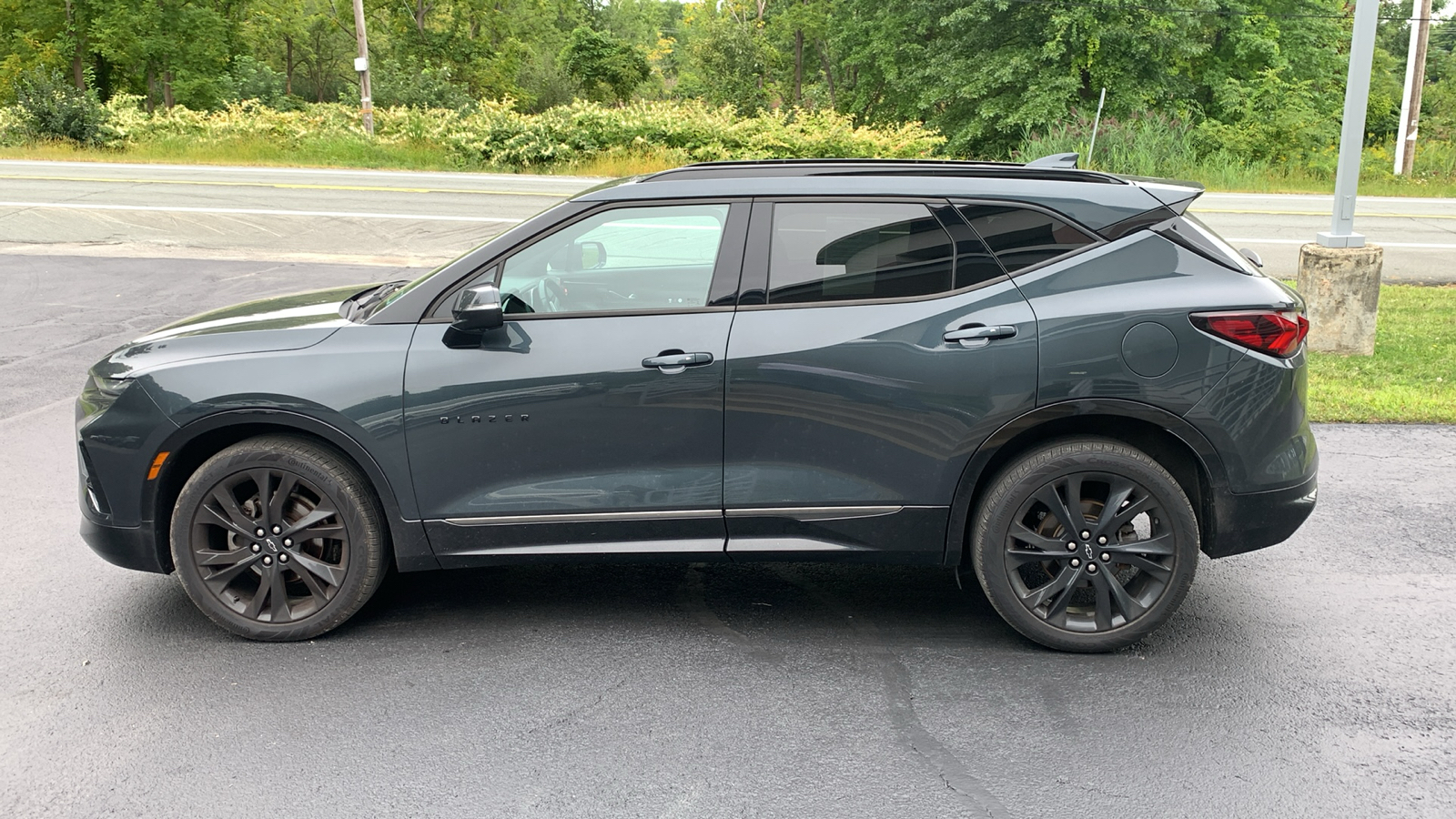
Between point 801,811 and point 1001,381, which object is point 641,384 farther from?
point 801,811

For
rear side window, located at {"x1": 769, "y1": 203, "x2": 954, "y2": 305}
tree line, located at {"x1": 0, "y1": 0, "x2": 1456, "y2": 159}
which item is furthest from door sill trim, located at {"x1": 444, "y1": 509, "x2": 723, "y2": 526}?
tree line, located at {"x1": 0, "y1": 0, "x2": 1456, "y2": 159}

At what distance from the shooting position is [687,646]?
14.0 feet

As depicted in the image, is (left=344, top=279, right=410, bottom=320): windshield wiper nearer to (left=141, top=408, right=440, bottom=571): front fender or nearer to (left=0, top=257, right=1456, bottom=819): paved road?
(left=141, top=408, right=440, bottom=571): front fender

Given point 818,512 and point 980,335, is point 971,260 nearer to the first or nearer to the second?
point 980,335

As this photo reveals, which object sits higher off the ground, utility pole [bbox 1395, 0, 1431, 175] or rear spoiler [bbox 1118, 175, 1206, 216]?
utility pole [bbox 1395, 0, 1431, 175]

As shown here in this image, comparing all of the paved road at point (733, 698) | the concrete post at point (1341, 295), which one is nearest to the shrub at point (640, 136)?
the concrete post at point (1341, 295)

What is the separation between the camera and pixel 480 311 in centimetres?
399

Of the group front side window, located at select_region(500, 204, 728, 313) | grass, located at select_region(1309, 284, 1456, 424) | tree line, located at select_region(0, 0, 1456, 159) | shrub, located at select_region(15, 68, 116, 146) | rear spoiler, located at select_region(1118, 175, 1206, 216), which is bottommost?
grass, located at select_region(1309, 284, 1456, 424)

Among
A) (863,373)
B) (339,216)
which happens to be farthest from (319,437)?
(339,216)

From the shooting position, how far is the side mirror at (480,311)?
13.1ft

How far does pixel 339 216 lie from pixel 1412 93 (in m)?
27.3

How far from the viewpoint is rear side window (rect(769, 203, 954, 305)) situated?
414 centimetres

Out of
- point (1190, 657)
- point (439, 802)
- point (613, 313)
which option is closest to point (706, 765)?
point (439, 802)

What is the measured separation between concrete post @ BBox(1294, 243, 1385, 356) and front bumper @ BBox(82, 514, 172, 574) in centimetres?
780
